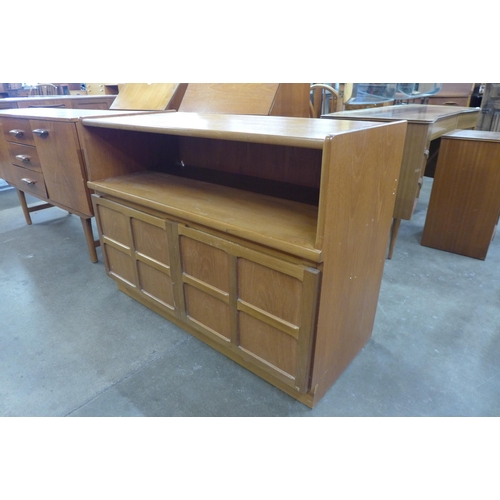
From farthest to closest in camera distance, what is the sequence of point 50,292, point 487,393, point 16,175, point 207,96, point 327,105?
1. point 327,105
2. point 16,175
3. point 207,96
4. point 50,292
5. point 487,393

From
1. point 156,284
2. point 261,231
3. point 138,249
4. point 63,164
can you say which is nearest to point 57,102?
point 63,164

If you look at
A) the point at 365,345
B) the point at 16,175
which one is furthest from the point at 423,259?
the point at 16,175

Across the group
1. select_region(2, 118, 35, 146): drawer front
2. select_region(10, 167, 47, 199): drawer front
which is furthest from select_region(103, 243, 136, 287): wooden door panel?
select_region(2, 118, 35, 146): drawer front

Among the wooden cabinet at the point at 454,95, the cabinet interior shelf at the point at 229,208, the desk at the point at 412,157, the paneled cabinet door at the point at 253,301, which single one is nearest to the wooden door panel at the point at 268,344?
the paneled cabinet door at the point at 253,301

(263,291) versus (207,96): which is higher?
(207,96)

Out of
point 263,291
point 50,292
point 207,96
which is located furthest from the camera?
point 207,96

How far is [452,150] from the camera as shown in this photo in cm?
215

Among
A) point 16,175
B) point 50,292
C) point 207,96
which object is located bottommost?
point 50,292

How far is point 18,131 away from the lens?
6.97 ft

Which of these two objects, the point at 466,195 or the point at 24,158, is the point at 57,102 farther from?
the point at 466,195

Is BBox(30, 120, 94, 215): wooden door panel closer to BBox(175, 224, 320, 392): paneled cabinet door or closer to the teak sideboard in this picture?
the teak sideboard

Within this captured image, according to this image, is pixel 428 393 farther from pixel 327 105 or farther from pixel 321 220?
pixel 327 105

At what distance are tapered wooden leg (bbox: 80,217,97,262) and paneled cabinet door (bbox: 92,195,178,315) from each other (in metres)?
0.41
